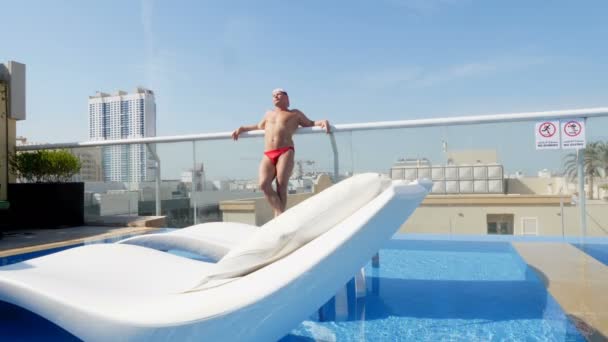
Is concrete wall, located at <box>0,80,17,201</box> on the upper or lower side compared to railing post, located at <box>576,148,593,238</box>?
upper

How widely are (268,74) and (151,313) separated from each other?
15.8 m

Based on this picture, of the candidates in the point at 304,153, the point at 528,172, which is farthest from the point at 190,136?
the point at 528,172

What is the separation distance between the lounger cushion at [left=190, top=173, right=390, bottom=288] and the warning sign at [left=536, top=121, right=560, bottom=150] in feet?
8.92

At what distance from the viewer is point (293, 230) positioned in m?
1.22

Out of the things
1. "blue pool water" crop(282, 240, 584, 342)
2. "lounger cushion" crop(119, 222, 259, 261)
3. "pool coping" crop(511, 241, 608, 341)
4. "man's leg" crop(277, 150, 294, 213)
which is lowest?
"blue pool water" crop(282, 240, 584, 342)

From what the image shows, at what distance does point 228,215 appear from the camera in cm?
432

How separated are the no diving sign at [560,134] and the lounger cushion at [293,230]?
272 cm

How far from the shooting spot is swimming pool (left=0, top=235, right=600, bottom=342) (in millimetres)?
1725

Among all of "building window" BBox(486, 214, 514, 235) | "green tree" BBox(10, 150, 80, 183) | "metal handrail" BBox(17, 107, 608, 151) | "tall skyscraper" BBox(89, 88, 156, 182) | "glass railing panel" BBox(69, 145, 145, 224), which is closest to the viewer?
"metal handrail" BBox(17, 107, 608, 151)

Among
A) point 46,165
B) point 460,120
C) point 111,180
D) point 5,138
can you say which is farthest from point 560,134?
point 5,138

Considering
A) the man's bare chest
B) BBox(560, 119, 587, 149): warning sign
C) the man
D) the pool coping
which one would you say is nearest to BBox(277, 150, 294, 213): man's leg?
the man

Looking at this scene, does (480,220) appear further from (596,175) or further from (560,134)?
(560,134)

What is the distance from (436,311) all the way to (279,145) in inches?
65.6

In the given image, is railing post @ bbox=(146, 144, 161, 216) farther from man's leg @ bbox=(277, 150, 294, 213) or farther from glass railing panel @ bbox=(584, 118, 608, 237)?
glass railing panel @ bbox=(584, 118, 608, 237)
